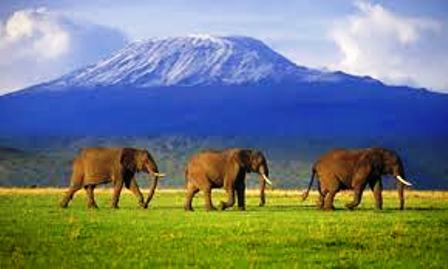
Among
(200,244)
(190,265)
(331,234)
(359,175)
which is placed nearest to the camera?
(190,265)

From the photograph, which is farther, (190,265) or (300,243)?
(300,243)

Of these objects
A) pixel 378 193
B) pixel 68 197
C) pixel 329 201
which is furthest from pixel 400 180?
pixel 68 197

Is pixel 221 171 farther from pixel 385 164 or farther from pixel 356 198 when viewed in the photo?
pixel 385 164

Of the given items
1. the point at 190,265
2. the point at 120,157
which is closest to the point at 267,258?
the point at 190,265

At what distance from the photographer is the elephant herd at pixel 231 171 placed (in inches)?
1905

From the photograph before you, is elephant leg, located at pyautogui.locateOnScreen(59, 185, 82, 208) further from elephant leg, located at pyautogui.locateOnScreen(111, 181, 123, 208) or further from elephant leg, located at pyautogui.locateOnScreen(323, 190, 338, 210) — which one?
elephant leg, located at pyautogui.locateOnScreen(323, 190, 338, 210)

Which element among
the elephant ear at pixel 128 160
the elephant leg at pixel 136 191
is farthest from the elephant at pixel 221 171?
the elephant ear at pixel 128 160

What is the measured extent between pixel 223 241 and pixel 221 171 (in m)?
20.7

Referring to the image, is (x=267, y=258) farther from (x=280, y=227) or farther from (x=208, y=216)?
(x=208, y=216)

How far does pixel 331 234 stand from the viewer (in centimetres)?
3111

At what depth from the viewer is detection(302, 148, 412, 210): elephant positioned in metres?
48.2

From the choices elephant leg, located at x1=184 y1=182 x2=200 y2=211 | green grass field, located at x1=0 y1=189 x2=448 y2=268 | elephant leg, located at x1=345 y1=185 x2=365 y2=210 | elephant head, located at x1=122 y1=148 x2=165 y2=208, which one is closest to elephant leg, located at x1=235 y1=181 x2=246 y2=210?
elephant leg, located at x1=184 y1=182 x2=200 y2=211

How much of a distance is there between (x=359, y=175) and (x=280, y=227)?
15.1 metres

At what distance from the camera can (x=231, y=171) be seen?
49062 millimetres
